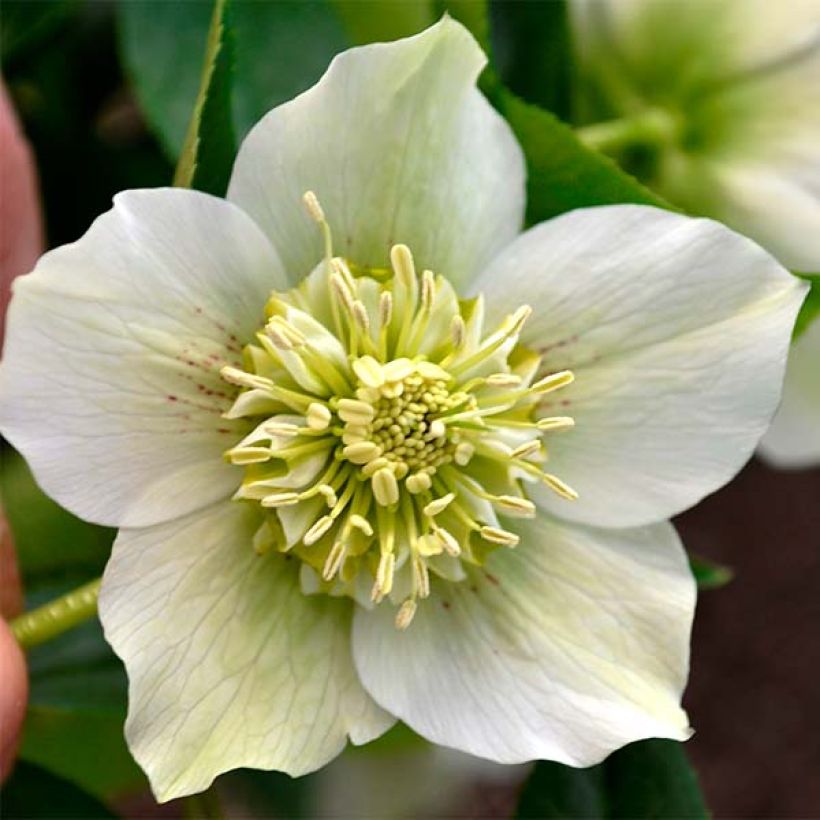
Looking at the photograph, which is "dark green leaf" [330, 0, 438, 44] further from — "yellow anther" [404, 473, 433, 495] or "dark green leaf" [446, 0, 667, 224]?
"yellow anther" [404, 473, 433, 495]

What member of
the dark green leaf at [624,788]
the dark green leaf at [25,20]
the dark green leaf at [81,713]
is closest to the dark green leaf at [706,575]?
the dark green leaf at [624,788]

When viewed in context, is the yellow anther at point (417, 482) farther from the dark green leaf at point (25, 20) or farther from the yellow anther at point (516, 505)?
the dark green leaf at point (25, 20)

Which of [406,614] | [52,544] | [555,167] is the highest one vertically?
[555,167]

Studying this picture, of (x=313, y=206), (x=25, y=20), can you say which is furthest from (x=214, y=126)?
(x=25, y=20)

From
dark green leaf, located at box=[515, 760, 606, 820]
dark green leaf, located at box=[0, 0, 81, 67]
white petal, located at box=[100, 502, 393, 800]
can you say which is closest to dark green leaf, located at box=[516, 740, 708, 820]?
dark green leaf, located at box=[515, 760, 606, 820]

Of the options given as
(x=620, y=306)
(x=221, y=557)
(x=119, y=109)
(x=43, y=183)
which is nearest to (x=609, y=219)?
(x=620, y=306)

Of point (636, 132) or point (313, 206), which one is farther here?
point (636, 132)

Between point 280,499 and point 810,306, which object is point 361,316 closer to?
point 280,499

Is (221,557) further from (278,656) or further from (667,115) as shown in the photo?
(667,115)
